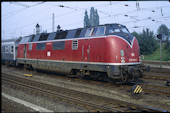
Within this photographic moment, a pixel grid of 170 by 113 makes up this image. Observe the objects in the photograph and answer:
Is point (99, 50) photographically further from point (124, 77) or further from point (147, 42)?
point (147, 42)

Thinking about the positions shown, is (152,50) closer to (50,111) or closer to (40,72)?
(40,72)

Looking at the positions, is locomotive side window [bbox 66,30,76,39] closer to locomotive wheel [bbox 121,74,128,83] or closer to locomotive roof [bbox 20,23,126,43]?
locomotive roof [bbox 20,23,126,43]

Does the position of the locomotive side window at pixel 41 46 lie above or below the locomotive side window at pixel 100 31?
below

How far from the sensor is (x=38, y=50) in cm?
1550

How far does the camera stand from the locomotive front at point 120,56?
924 centimetres

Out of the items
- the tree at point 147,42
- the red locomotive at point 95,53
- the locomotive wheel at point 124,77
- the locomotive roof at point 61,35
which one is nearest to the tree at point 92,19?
the tree at point 147,42

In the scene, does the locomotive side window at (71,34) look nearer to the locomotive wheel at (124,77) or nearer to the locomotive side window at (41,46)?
the locomotive side window at (41,46)

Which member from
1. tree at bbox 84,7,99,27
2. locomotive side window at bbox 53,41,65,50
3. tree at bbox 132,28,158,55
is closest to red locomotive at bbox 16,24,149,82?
locomotive side window at bbox 53,41,65,50

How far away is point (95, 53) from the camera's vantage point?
10.3 m

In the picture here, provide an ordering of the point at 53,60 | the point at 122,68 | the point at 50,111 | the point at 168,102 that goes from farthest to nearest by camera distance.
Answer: the point at 53,60 < the point at 122,68 < the point at 168,102 < the point at 50,111

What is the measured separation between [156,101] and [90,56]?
16.1 ft

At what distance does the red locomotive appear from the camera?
9.43 meters

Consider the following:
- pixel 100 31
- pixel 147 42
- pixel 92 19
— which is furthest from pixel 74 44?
pixel 92 19

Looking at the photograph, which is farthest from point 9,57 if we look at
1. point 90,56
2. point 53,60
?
point 90,56
